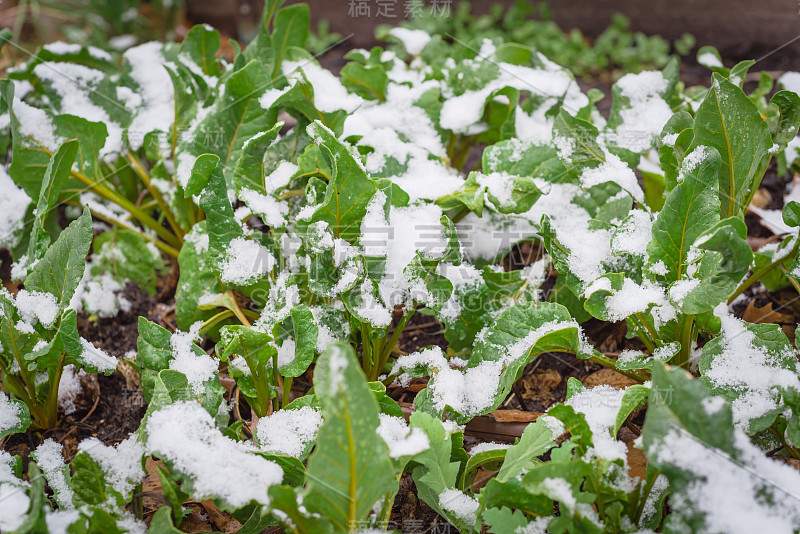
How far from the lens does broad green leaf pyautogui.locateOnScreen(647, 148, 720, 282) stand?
984 millimetres

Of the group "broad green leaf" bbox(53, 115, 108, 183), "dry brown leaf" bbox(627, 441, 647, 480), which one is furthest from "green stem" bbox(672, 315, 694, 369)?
"broad green leaf" bbox(53, 115, 108, 183)

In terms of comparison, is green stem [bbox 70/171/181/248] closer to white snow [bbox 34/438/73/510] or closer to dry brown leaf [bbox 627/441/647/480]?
white snow [bbox 34/438/73/510]

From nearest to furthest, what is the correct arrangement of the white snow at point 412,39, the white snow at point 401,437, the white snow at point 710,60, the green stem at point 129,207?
1. the white snow at point 401,437
2. the green stem at point 129,207
3. the white snow at point 710,60
4. the white snow at point 412,39

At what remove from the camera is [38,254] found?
3.81 feet

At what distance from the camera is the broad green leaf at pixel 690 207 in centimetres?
98

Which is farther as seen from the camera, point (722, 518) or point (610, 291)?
point (610, 291)

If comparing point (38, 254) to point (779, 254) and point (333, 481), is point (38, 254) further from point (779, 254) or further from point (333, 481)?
point (779, 254)

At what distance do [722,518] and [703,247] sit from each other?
0.35 m

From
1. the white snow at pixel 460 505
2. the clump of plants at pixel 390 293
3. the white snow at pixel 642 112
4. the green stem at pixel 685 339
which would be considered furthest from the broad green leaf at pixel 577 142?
the white snow at pixel 460 505

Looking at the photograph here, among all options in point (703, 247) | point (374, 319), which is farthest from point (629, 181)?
point (374, 319)

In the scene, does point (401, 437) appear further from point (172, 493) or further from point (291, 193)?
point (291, 193)

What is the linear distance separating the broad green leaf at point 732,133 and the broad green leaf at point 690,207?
0.07 m

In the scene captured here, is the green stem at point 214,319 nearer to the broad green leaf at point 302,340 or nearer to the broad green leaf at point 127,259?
the broad green leaf at point 302,340

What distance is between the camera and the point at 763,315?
130cm
